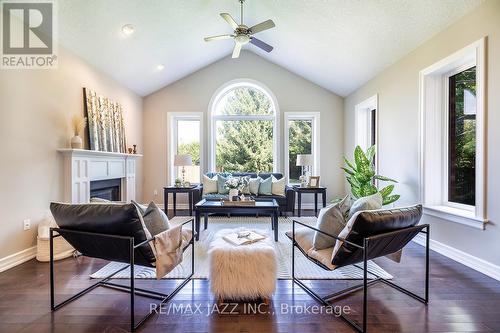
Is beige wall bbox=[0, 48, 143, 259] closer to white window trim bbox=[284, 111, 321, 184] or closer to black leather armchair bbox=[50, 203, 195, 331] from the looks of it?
black leather armchair bbox=[50, 203, 195, 331]

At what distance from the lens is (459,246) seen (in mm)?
2957

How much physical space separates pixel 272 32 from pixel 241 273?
4451 millimetres

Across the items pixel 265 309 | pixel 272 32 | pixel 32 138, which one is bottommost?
pixel 265 309

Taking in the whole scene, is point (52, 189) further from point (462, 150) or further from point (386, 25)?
point (462, 150)

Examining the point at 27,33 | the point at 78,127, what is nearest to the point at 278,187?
the point at 78,127

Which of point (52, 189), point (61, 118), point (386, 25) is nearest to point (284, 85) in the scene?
point (386, 25)

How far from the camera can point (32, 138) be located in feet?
10.0

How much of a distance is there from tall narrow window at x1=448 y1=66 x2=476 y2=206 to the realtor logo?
5132mm

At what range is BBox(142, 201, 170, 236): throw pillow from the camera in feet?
7.10

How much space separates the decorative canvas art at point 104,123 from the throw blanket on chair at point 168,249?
9.07 ft

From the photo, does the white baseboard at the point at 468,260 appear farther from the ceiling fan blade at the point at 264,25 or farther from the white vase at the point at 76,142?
the white vase at the point at 76,142

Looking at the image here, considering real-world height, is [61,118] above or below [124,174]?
above

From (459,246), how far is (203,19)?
4.93 meters

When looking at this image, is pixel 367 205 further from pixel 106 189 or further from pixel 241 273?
pixel 106 189
